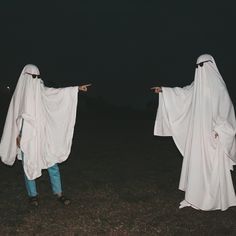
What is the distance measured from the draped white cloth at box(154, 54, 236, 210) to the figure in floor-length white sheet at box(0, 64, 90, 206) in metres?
1.88

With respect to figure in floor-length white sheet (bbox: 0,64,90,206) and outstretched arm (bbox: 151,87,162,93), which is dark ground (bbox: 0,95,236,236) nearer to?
figure in floor-length white sheet (bbox: 0,64,90,206)

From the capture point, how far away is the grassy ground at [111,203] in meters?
6.61

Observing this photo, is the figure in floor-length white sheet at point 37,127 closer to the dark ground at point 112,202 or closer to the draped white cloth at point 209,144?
the dark ground at point 112,202

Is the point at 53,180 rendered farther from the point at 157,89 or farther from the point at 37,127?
the point at 157,89

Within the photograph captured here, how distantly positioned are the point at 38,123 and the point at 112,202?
189 cm

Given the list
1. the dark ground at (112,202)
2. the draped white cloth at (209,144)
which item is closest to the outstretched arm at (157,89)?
the draped white cloth at (209,144)

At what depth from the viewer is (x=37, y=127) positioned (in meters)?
7.49

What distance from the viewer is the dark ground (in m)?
6.62

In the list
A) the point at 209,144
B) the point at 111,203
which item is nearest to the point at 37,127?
the point at 111,203

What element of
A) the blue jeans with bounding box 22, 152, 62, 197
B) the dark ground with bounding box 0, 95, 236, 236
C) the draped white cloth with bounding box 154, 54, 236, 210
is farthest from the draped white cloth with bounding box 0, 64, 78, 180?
the draped white cloth with bounding box 154, 54, 236, 210

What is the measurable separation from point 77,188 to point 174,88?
2.91 metres

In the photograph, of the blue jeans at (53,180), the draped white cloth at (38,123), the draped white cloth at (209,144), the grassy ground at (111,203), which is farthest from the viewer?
the blue jeans at (53,180)

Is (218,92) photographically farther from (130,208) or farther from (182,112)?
(130,208)

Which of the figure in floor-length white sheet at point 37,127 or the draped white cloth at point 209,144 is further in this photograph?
the figure in floor-length white sheet at point 37,127
